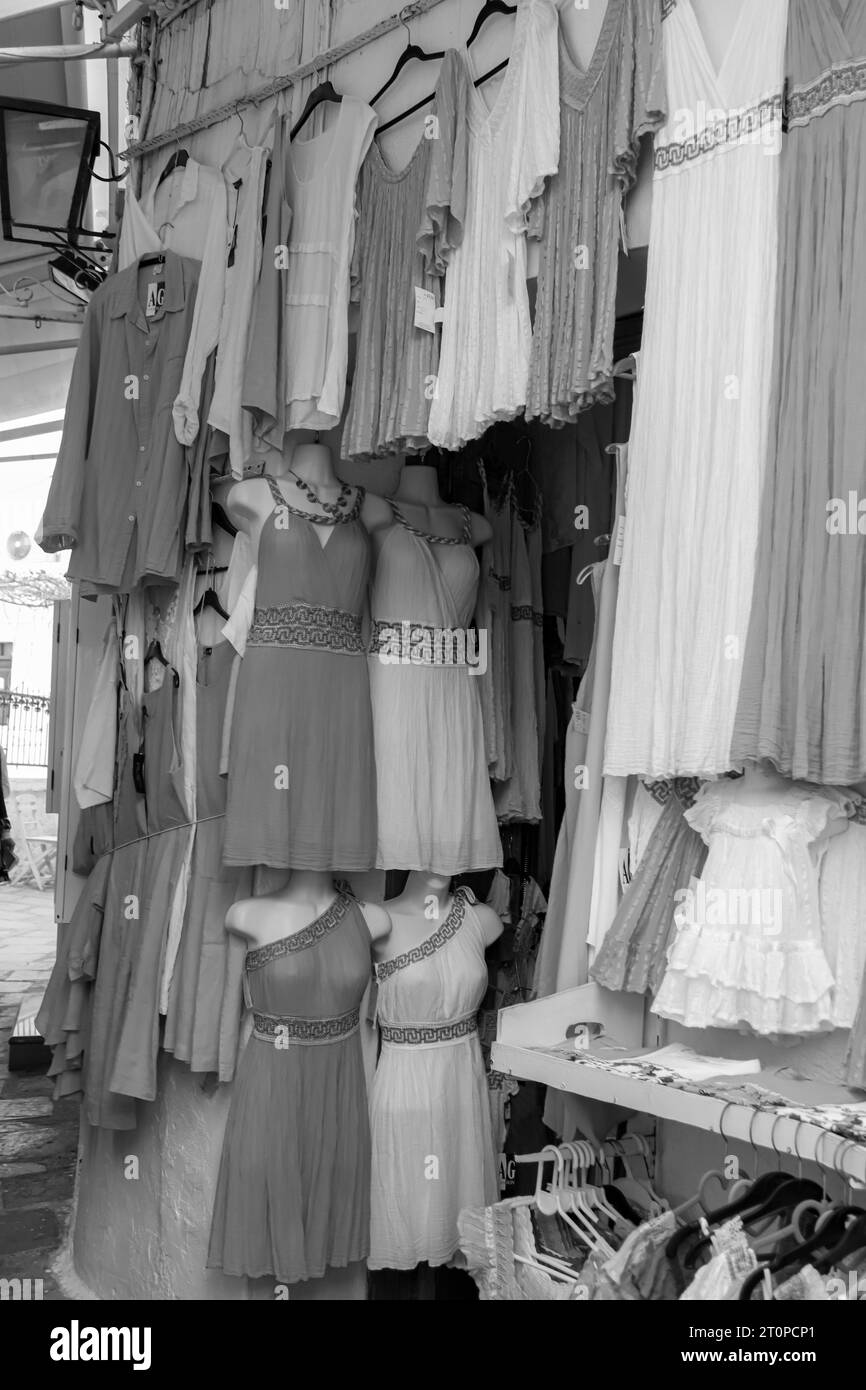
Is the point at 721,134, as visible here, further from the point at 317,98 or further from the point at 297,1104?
the point at 297,1104

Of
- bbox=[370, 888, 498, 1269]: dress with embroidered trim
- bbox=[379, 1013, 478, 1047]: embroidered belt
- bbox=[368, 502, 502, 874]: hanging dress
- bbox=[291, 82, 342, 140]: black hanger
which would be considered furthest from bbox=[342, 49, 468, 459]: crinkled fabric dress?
bbox=[379, 1013, 478, 1047]: embroidered belt

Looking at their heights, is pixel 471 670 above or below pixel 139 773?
above

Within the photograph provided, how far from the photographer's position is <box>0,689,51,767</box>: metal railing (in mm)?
18125

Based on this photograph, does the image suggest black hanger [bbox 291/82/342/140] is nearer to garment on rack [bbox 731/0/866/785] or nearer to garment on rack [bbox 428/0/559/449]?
garment on rack [bbox 428/0/559/449]

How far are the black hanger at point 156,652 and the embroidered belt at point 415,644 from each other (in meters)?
0.75

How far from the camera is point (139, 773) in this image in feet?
13.3

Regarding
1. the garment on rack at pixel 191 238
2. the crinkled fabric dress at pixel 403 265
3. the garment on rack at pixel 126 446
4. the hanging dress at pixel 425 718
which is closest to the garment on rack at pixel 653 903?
the hanging dress at pixel 425 718

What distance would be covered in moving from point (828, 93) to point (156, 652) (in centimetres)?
249

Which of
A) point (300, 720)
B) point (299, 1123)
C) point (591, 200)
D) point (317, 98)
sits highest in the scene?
point (317, 98)

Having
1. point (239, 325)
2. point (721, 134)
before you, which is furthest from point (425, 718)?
point (721, 134)

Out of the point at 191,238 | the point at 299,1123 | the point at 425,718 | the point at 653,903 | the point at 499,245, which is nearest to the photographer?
the point at 653,903

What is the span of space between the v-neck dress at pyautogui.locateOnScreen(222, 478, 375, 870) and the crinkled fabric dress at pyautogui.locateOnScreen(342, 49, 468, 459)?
32cm

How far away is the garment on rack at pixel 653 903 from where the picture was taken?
2768mm
